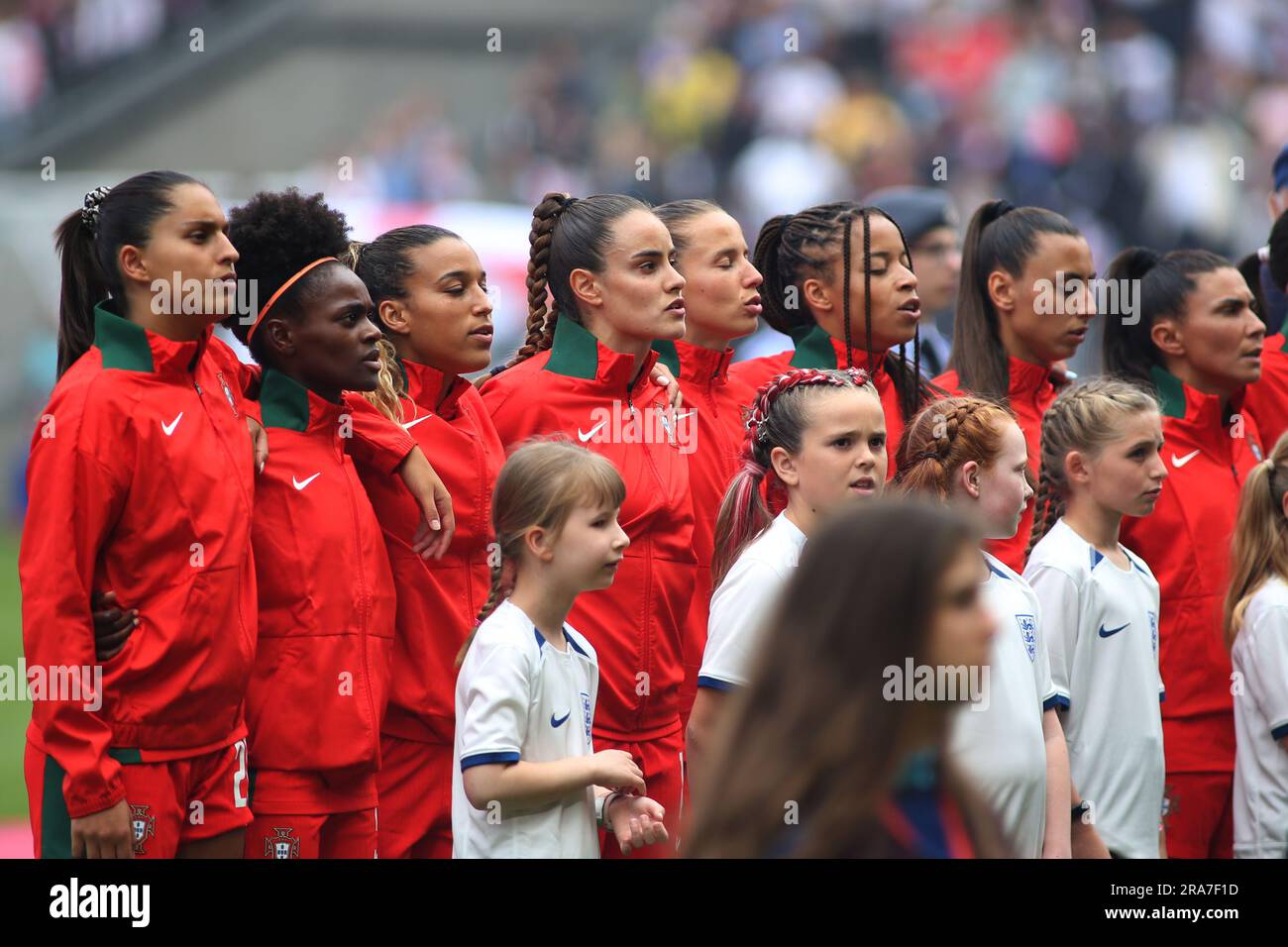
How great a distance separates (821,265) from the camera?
17.9 feet

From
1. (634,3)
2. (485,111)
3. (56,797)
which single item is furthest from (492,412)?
(634,3)

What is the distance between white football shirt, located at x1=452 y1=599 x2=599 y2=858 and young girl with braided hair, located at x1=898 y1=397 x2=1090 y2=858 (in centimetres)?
85

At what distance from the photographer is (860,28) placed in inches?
791

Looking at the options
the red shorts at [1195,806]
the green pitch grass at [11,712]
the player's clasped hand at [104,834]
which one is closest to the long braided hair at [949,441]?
the red shorts at [1195,806]

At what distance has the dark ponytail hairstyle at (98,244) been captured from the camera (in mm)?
4168

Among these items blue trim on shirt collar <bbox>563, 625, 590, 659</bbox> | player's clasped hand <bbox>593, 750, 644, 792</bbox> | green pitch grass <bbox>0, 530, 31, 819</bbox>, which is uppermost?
blue trim on shirt collar <bbox>563, 625, 590, 659</bbox>

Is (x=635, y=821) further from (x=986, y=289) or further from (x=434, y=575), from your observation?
(x=986, y=289)

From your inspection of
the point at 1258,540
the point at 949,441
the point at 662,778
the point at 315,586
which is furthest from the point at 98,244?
the point at 1258,540

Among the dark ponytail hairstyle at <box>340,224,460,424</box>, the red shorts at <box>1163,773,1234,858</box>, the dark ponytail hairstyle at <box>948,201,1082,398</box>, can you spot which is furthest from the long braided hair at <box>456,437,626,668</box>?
the red shorts at <box>1163,773,1234,858</box>

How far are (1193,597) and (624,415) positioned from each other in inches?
71.2

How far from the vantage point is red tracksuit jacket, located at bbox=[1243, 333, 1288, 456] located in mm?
5812

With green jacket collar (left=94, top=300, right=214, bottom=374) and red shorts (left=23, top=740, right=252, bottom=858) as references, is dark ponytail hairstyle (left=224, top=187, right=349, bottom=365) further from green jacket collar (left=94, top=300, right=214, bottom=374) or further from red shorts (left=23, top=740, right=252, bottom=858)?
red shorts (left=23, top=740, right=252, bottom=858)

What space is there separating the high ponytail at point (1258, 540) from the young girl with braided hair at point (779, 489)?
1.19 meters

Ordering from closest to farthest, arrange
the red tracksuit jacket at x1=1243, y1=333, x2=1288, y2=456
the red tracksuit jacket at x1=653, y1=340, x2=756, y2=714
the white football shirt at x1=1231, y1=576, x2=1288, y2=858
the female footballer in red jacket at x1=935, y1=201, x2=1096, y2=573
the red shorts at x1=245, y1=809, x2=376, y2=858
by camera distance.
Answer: the red shorts at x1=245, y1=809, x2=376, y2=858
the white football shirt at x1=1231, y1=576, x2=1288, y2=858
the red tracksuit jacket at x1=653, y1=340, x2=756, y2=714
the female footballer in red jacket at x1=935, y1=201, x2=1096, y2=573
the red tracksuit jacket at x1=1243, y1=333, x2=1288, y2=456
